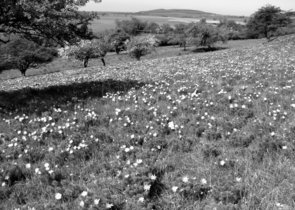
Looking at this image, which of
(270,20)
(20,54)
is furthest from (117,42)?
(270,20)

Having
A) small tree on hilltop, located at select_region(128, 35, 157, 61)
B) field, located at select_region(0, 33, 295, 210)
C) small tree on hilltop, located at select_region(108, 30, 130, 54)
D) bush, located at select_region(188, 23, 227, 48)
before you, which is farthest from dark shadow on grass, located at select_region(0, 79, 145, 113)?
small tree on hilltop, located at select_region(108, 30, 130, 54)

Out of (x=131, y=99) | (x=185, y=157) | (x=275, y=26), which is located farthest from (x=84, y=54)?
(x=185, y=157)

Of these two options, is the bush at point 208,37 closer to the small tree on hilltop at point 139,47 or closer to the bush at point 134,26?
the small tree on hilltop at point 139,47

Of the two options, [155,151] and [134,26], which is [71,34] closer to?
[155,151]

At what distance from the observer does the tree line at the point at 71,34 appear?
12742 mm

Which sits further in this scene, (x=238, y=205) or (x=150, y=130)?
(x=150, y=130)

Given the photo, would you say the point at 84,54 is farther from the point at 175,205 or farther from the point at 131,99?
the point at 175,205

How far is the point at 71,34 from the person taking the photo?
45.6ft

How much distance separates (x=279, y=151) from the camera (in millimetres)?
6059

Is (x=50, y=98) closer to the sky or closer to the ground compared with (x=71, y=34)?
closer to the ground

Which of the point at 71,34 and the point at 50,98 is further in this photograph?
the point at 71,34

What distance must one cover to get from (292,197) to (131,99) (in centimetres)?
678

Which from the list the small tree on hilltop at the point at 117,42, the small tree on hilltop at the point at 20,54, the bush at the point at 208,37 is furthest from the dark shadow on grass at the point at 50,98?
the small tree on hilltop at the point at 117,42

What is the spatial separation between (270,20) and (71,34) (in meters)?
81.1
